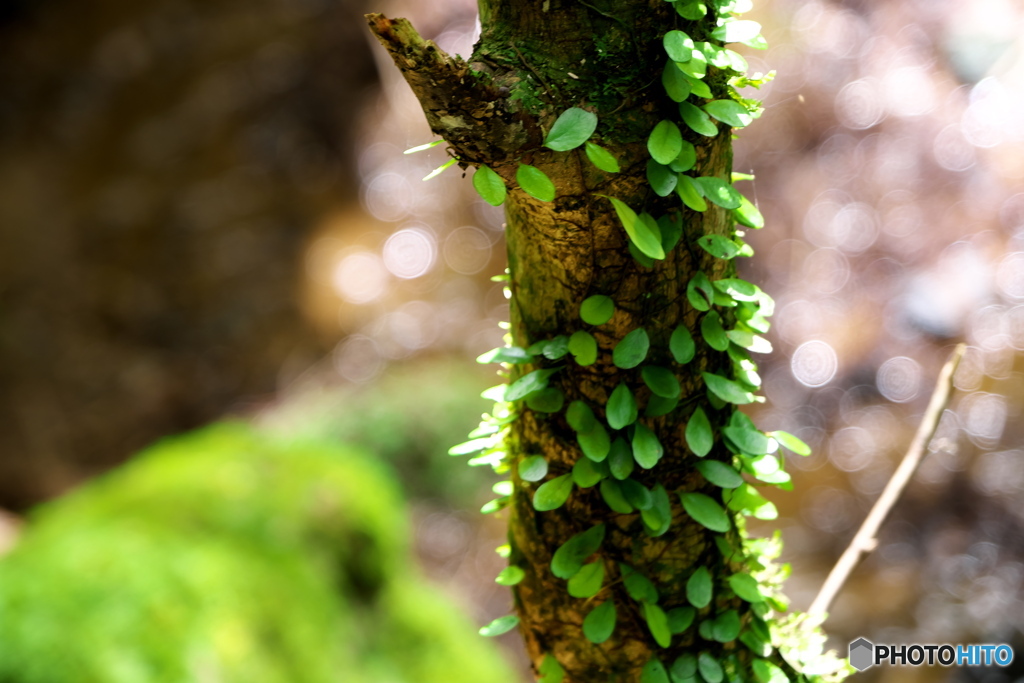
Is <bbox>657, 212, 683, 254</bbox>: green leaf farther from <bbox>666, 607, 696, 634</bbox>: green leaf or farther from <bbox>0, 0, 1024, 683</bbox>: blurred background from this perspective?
<bbox>0, 0, 1024, 683</bbox>: blurred background

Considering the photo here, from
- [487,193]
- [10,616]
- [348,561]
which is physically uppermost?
[487,193]

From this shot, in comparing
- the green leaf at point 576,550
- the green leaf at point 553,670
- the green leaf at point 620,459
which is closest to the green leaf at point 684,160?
the green leaf at point 620,459

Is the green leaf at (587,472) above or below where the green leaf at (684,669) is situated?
above

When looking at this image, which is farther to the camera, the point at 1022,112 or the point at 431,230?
the point at 431,230

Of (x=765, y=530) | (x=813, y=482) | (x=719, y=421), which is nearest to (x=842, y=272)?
(x=813, y=482)

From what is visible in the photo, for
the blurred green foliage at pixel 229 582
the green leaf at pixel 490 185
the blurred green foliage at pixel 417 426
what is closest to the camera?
the green leaf at pixel 490 185

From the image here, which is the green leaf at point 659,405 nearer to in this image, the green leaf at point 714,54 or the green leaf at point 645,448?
the green leaf at point 645,448

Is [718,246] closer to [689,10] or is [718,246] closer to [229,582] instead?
[689,10]

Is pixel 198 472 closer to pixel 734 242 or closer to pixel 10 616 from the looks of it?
pixel 10 616
